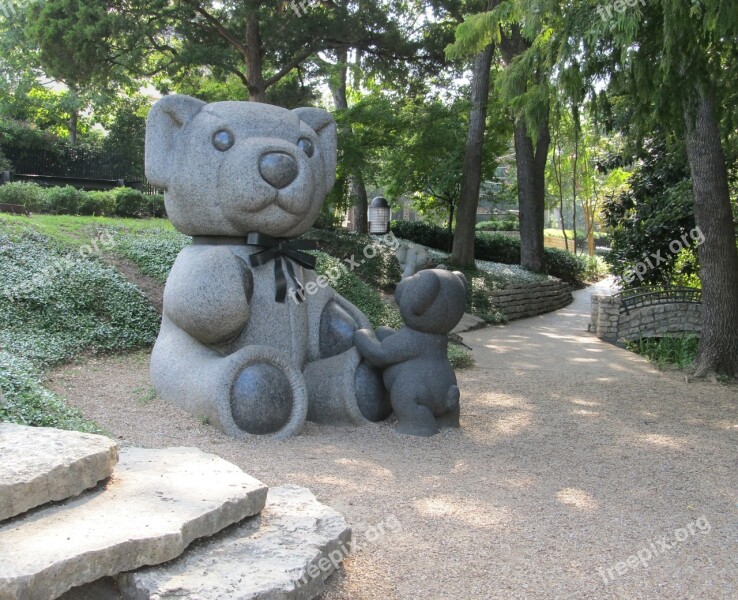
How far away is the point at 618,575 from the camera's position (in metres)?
3.14

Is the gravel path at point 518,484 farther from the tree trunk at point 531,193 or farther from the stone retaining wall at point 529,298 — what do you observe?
the tree trunk at point 531,193

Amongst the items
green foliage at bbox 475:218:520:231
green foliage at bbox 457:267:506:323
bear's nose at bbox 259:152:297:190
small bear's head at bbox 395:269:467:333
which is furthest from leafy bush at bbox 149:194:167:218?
green foliage at bbox 475:218:520:231

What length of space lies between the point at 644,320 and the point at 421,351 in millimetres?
7006

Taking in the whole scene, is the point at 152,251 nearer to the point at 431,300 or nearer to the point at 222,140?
the point at 222,140

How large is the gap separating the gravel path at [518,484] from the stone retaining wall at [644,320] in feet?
11.3

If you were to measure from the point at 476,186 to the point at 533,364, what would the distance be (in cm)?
690

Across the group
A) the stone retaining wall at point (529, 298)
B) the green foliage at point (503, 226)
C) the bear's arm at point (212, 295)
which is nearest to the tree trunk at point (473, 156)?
the stone retaining wall at point (529, 298)

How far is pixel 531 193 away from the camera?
16891 mm

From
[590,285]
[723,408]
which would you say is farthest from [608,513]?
[590,285]

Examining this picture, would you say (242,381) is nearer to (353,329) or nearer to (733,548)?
(353,329)

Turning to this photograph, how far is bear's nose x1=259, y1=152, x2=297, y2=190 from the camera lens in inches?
191

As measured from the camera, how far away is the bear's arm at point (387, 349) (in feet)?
16.9

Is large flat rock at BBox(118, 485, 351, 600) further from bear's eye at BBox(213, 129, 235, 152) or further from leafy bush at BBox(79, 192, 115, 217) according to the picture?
leafy bush at BBox(79, 192, 115, 217)

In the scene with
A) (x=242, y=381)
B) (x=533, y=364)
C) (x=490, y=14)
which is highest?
(x=490, y=14)
